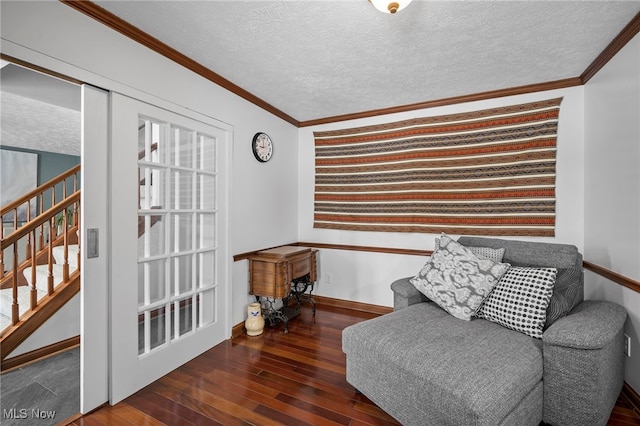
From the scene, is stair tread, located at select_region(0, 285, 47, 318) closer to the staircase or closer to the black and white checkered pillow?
the staircase

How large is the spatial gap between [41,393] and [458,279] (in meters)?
2.86

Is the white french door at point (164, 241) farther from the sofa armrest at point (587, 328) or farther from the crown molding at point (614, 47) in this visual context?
the crown molding at point (614, 47)

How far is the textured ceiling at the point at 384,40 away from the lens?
165 centimetres

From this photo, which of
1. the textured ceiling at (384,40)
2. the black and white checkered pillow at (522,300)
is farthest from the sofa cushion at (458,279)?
the textured ceiling at (384,40)

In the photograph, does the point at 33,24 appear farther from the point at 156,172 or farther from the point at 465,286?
the point at 465,286

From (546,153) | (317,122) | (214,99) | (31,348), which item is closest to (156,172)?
(214,99)

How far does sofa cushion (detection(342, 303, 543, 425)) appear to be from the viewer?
4.07 ft

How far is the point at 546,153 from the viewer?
2.60 metres

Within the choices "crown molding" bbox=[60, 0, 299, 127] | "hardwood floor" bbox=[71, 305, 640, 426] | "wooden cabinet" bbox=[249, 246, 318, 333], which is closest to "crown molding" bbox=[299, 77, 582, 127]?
"crown molding" bbox=[60, 0, 299, 127]

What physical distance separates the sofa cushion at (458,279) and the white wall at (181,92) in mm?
1660

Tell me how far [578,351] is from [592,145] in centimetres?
181

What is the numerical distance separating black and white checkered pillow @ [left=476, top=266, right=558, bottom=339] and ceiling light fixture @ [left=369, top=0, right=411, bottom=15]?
1761 millimetres

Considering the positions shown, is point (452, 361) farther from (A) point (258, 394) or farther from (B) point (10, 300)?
(B) point (10, 300)

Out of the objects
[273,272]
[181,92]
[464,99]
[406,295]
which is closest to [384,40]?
[464,99]
